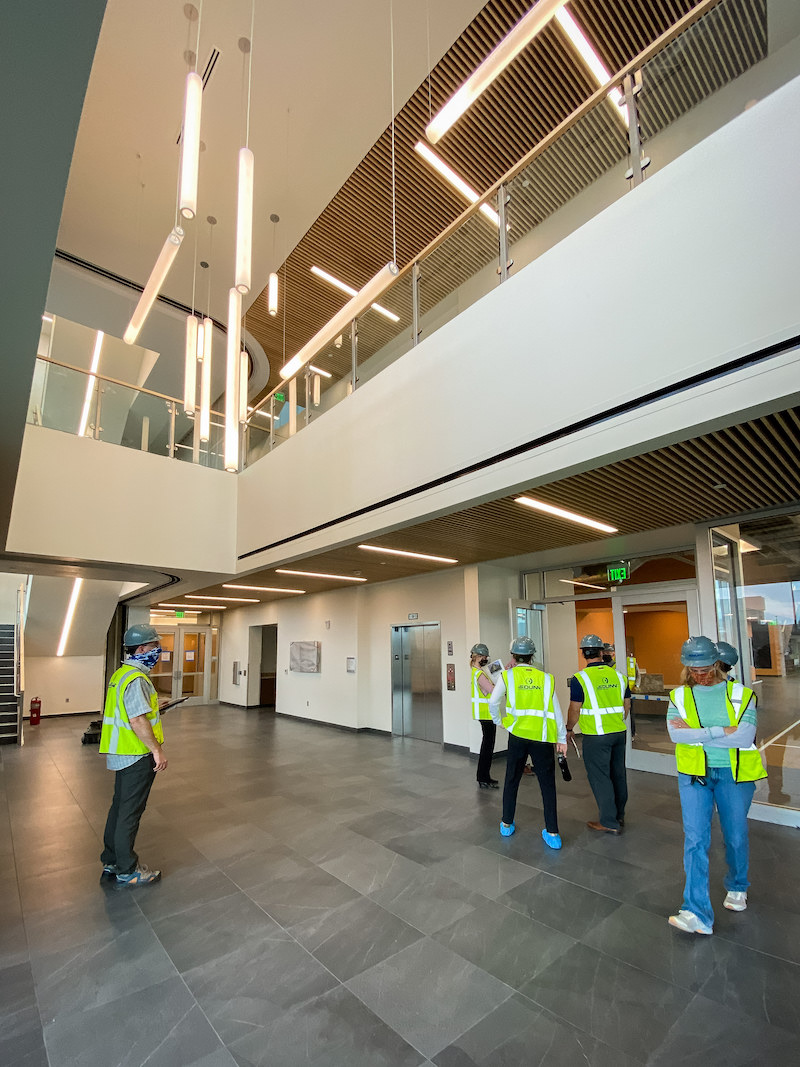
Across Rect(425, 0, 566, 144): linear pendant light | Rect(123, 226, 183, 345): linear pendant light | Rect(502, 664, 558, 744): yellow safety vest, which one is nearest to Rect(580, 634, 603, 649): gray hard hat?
Rect(502, 664, 558, 744): yellow safety vest

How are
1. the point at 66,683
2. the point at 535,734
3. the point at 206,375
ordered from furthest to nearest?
the point at 66,683
the point at 206,375
the point at 535,734

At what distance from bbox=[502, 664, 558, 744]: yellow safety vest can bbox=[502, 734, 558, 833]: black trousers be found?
94 mm

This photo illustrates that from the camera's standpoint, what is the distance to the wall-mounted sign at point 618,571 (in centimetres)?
813

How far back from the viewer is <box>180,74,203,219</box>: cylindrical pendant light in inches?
115

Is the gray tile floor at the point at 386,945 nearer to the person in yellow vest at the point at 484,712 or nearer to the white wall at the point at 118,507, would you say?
the person in yellow vest at the point at 484,712

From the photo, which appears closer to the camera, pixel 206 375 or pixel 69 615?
pixel 206 375

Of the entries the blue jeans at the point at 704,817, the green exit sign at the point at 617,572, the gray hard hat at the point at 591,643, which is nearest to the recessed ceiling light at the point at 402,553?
the green exit sign at the point at 617,572

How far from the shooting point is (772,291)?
2.90 meters

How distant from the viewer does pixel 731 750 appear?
3330 millimetres

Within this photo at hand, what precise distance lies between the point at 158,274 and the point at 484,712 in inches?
241

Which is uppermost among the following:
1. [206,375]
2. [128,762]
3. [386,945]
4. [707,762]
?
[206,375]

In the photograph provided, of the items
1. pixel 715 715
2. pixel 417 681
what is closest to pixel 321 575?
pixel 417 681

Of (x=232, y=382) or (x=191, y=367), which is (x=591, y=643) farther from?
(x=191, y=367)

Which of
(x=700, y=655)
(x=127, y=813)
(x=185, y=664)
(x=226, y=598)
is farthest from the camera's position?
(x=185, y=664)
